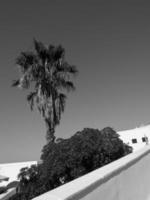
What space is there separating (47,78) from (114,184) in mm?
12575

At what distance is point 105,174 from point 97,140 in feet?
20.9

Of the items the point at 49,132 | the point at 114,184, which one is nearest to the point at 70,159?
the point at 114,184

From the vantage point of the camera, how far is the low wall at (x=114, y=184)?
1.98 metres

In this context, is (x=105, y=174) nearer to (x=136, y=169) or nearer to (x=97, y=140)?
(x=136, y=169)

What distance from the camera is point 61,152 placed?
8.60 m

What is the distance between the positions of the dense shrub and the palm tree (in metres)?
5.34

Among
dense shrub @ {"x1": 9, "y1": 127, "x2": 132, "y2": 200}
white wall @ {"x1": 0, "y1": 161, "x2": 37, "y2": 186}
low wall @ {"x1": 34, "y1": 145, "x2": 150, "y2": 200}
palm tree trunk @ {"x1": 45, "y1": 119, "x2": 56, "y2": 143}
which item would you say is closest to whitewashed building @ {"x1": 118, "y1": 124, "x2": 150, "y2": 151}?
white wall @ {"x1": 0, "y1": 161, "x2": 37, "y2": 186}

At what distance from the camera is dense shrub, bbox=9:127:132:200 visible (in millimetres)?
7777

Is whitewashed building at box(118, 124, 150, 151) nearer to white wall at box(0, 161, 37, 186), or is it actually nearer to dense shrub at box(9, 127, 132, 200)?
white wall at box(0, 161, 37, 186)

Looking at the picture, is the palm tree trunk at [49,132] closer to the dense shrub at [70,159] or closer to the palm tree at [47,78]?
the palm tree at [47,78]

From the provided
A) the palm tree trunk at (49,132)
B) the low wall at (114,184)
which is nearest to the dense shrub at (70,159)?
the low wall at (114,184)

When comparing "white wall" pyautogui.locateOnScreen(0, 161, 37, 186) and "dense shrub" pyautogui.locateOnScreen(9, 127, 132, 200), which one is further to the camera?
"white wall" pyautogui.locateOnScreen(0, 161, 37, 186)

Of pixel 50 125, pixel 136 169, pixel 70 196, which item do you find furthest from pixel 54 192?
pixel 50 125

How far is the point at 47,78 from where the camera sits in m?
15.0
